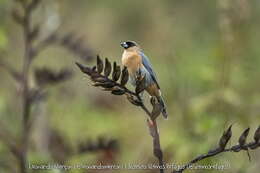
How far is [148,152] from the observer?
555 cm

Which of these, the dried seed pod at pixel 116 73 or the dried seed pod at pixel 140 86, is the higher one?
the dried seed pod at pixel 116 73

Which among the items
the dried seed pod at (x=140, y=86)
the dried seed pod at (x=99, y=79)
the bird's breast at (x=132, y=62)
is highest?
the bird's breast at (x=132, y=62)

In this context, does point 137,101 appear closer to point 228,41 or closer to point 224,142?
point 224,142

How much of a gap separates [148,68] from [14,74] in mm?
1138

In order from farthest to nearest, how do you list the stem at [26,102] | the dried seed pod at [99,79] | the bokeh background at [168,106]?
the bokeh background at [168,106] < the stem at [26,102] < the dried seed pod at [99,79]

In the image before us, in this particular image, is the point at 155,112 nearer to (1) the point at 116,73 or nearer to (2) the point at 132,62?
(1) the point at 116,73

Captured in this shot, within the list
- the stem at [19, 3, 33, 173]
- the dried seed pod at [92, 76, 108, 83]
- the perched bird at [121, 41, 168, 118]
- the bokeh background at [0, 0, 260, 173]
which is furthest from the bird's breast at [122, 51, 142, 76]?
the stem at [19, 3, 33, 173]

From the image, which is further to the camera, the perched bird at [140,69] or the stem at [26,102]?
the stem at [26,102]

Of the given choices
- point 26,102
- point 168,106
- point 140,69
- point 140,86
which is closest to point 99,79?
point 140,86

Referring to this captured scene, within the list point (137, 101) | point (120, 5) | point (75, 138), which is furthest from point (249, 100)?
point (120, 5)

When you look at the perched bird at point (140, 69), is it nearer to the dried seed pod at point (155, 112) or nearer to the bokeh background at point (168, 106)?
the bokeh background at point (168, 106)

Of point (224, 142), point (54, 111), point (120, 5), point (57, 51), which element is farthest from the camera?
point (120, 5)

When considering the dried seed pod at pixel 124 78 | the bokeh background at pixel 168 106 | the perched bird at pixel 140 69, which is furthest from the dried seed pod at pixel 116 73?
the bokeh background at pixel 168 106

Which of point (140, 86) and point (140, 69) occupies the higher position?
point (140, 69)
